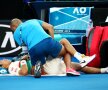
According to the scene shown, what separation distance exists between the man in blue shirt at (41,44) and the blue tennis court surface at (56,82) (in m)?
0.27

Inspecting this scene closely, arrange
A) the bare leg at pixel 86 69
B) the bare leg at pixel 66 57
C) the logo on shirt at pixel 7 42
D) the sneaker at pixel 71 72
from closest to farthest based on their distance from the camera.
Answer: the sneaker at pixel 71 72
the bare leg at pixel 66 57
the bare leg at pixel 86 69
the logo on shirt at pixel 7 42

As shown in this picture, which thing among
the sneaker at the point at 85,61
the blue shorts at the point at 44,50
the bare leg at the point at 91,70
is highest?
the blue shorts at the point at 44,50

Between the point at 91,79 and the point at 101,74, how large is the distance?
0.67 meters

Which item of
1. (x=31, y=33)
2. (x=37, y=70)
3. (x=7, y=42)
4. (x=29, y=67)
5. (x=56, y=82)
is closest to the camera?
(x=56, y=82)

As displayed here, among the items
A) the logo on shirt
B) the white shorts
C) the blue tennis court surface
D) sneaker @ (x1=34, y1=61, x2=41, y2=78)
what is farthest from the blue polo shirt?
the logo on shirt

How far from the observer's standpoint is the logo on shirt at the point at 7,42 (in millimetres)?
9938

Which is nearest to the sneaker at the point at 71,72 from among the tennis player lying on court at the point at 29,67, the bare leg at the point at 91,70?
the tennis player lying on court at the point at 29,67

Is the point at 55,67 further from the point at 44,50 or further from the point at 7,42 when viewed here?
the point at 7,42

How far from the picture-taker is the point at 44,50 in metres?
7.02

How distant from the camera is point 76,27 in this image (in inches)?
397

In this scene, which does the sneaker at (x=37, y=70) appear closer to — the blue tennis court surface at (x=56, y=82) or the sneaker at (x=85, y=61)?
the blue tennis court surface at (x=56, y=82)

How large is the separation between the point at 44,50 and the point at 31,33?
0.33 metres

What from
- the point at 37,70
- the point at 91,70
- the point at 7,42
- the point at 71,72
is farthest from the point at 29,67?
the point at 7,42

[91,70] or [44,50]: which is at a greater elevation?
[44,50]
